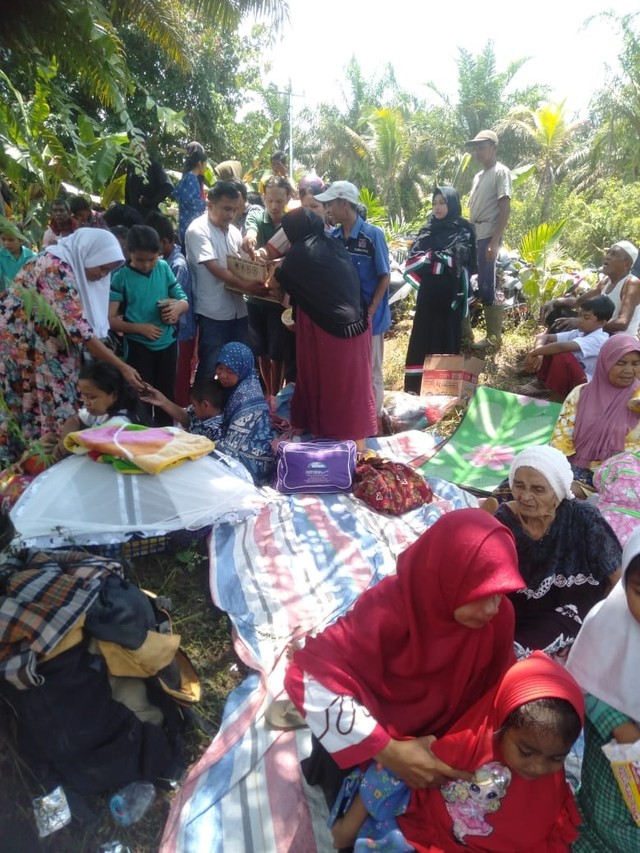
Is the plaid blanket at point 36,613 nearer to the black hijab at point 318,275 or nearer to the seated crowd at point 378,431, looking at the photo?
the seated crowd at point 378,431

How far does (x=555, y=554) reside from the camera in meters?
2.35

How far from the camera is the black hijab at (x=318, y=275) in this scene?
3912mm

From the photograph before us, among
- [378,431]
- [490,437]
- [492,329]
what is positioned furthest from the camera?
[492,329]

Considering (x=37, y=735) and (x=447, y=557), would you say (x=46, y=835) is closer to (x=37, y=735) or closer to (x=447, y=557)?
(x=37, y=735)

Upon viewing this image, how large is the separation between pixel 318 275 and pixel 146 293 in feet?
3.79

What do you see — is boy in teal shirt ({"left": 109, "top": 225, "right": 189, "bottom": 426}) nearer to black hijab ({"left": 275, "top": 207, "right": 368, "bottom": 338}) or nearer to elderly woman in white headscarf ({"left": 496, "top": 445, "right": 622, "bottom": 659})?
black hijab ({"left": 275, "top": 207, "right": 368, "bottom": 338})

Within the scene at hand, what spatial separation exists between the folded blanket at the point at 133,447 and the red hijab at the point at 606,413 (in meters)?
2.21

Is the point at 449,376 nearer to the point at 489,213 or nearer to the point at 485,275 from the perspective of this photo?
the point at 485,275

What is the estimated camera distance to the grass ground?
72.7 inches

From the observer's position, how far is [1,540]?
209 centimetres

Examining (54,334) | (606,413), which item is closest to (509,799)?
(606,413)

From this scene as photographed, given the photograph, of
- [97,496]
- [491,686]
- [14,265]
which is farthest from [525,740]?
[14,265]

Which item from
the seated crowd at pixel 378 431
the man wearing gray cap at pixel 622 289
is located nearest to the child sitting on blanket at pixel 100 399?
the seated crowd at pixel 378 431

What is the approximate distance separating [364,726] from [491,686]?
0.46 metres
